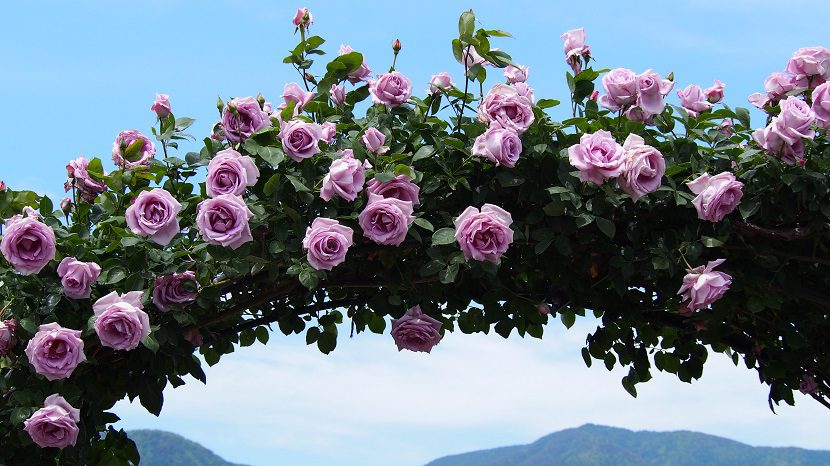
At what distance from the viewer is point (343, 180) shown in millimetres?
2420

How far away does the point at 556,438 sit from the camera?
11425cm

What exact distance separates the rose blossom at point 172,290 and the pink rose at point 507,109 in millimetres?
971

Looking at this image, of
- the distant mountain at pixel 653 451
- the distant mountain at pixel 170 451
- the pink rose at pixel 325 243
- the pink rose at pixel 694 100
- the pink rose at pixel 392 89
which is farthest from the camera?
the distant mountain at pixel 653 451

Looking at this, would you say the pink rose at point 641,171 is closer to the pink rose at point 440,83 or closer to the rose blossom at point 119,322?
the pink rose at point 440,83

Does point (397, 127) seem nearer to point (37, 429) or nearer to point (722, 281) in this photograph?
point (722, 281)

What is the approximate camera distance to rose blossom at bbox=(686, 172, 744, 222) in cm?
248

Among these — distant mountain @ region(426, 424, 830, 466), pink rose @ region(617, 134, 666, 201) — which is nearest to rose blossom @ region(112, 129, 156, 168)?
pink rose @ region(617, 134, 666, 201)

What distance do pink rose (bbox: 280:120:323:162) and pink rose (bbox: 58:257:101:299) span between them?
27.1 inches

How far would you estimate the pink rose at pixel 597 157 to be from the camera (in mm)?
2400

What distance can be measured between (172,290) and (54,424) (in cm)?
52

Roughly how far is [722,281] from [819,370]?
1020 mm

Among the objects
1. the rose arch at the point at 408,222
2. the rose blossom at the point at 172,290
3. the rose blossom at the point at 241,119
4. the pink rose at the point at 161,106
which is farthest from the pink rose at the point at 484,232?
the pink rose at the point at 161,106

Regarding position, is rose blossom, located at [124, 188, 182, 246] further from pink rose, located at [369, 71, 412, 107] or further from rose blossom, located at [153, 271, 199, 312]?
pink rose, located at [369, 71, 412, 107]

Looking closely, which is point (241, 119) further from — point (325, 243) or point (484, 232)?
point (484, 232)
